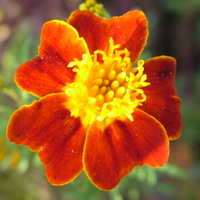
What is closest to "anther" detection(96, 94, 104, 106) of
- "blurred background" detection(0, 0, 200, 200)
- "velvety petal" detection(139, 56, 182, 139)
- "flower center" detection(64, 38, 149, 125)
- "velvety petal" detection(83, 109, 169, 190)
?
"flower center" detection(64, 38, 149, 125)

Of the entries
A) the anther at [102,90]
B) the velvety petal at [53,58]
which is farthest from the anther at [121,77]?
the velvety petal at [53,58]

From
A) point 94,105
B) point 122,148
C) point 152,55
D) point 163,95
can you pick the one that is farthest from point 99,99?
point 152,55

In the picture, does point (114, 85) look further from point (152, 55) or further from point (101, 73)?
point (152, 55)

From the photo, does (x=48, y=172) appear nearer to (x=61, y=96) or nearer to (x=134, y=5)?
(x=61, y=96)

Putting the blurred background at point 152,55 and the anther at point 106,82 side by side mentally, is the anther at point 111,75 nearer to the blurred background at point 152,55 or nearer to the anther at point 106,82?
the anther at point 106,82

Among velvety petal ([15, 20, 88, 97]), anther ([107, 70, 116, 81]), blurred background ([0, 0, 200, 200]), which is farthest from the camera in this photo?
blurred background ([0, 0, 200, 200])

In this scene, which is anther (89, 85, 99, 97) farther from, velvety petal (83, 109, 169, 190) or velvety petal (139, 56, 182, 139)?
velvety petal (139, 56, 182, 139)
